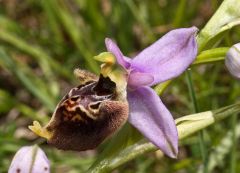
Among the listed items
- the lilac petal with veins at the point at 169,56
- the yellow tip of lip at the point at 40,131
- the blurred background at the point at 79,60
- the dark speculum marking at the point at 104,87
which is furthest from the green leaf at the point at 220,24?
Answer: the blurred background at the point at 79,60

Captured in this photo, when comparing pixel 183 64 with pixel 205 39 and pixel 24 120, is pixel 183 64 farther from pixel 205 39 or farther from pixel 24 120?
pixel 24 120

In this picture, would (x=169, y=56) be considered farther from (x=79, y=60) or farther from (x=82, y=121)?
(x=79, y=60)

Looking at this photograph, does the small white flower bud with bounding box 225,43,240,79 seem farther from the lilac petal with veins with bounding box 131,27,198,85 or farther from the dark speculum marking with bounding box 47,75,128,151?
the dark speculum marking with bounding box 47,75,128,151

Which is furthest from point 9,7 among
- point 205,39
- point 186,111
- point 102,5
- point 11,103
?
point 205,39

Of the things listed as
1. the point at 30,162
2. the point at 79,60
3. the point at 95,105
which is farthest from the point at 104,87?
the point at 79,60

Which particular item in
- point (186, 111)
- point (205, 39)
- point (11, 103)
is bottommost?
point (186, 111)

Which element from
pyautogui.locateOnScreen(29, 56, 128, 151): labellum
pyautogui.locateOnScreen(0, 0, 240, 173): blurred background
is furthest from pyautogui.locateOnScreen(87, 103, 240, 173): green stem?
pyautogui.locateOnScreen(0, 0, 240, 173): blurred background
